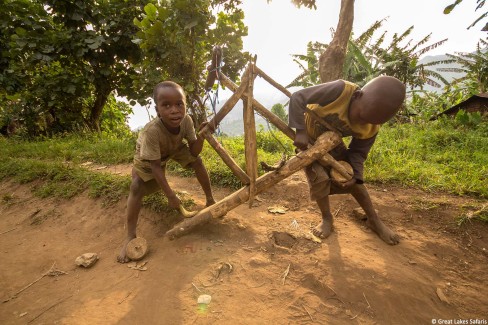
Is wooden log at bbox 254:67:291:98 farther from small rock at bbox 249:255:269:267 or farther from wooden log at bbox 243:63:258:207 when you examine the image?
small rock at bbox 249:255:269:267

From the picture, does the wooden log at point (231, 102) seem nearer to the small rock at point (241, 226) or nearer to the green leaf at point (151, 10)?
the small rock at point (241, 226)

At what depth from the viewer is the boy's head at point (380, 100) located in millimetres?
1922

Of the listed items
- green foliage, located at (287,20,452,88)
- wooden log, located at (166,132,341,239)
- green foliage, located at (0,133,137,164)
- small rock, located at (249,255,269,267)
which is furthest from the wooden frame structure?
green foliage, located at (287,20,452,88)

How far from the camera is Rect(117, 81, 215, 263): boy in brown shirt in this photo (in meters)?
2.14

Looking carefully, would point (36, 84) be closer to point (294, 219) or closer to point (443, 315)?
point (294, 219)

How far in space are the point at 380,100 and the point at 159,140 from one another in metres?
1.84

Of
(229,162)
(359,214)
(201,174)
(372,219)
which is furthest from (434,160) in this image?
(201,174)

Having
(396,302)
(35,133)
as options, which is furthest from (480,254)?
(35,133)

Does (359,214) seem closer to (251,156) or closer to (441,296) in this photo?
(441,296)

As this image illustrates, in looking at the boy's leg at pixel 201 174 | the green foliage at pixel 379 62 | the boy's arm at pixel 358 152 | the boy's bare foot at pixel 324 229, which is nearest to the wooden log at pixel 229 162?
the boy's leg at pixel 201 174

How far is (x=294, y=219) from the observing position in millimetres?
2697

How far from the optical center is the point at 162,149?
7.84ft

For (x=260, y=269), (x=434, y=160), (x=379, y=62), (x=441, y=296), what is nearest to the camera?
(x=441, y=296)

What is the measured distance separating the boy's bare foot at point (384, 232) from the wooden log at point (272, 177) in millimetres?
Result: 849
